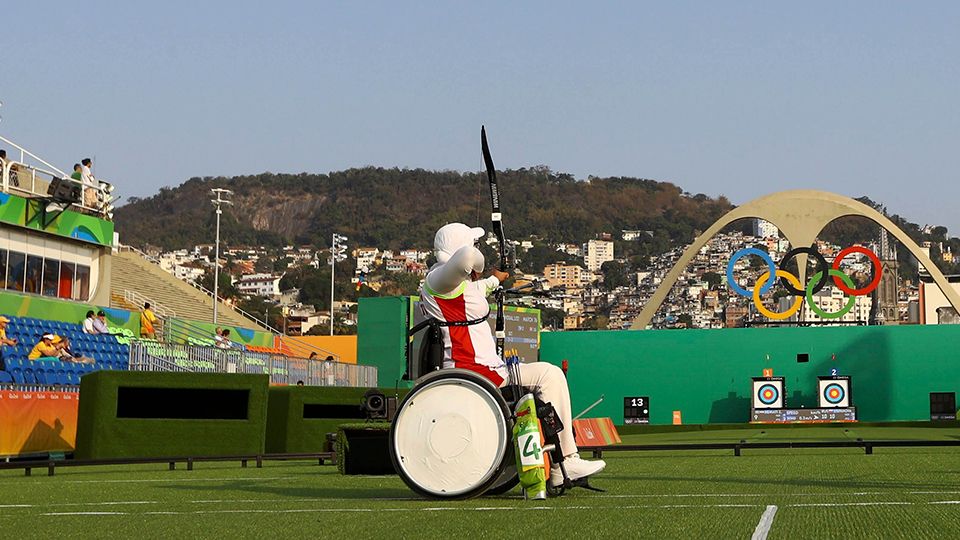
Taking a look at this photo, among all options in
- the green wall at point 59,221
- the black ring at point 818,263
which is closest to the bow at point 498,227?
the green wall at point 59,221

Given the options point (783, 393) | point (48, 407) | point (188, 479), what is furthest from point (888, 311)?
point (188, 479)

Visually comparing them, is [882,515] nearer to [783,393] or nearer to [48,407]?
[48,407]

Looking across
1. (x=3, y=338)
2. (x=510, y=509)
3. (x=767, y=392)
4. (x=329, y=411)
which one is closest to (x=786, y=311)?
(x=767, y=392)

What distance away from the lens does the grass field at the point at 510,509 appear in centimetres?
635

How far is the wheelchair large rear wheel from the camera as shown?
28.3 feet

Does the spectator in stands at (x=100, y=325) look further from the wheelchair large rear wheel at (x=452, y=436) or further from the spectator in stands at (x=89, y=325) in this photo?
the wheelchair large rear wheel at (x=452, y=436)

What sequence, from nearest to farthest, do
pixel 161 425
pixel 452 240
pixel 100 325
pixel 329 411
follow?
pixel 452 240 → pixel 161 425 → pixel 329 411 → pixel 100 325

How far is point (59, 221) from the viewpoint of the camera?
3350cm

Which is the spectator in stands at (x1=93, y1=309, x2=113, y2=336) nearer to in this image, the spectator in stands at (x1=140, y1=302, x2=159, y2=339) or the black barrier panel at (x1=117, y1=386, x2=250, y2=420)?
the spectator in stands at (x1=140, y1=302, x2=159, y2=339)

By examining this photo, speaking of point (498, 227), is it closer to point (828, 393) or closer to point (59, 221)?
point (59, 221)

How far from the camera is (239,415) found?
19.6 meters

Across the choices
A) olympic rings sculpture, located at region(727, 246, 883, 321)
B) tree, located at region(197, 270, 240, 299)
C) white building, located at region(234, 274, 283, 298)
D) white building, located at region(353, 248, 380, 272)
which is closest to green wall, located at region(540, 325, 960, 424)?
olympic rings sculpture, located at region(727, 246, 883, 321)

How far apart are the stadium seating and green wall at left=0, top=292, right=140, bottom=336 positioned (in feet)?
2.81

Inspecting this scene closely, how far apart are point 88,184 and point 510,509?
93.5ft
